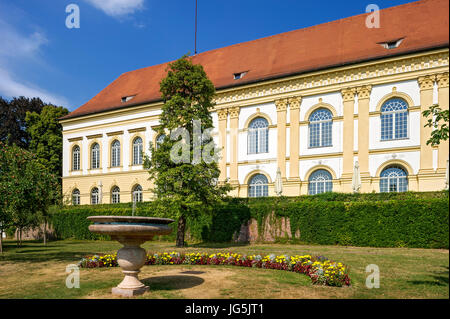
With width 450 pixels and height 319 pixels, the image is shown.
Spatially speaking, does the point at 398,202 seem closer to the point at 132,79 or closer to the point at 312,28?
the point at 312,28

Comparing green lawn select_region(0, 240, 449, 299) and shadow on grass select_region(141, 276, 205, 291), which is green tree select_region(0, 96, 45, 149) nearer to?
green lawn select_region(0, 240, 449, 299)

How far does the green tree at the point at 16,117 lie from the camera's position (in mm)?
45062

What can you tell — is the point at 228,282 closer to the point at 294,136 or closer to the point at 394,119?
the point at 394,119

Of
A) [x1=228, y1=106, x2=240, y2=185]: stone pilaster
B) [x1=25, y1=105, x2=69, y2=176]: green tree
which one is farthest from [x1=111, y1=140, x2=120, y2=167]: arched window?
[x1=228, y1=106, x2=240, y2=185]: stone pilaster

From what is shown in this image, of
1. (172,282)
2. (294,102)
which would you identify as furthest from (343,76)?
(172,282)

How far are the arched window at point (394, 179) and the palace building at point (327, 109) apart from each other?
0.06 meters

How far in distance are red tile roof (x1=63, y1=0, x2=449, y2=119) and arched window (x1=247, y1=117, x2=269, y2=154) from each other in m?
3.30

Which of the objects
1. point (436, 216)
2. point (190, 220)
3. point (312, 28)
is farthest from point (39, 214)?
point (312, 28)

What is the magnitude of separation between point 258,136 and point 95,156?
18140 millimetres

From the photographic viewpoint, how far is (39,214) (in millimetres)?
25719

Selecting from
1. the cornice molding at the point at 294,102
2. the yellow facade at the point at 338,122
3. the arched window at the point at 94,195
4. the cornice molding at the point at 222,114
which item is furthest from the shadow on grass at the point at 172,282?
the arched window at the point at 94,195

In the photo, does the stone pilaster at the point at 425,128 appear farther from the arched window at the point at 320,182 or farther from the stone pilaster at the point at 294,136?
the stone pilaster at the point at 294,136

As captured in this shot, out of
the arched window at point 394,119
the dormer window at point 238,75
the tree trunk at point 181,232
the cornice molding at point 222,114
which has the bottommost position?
the tree trunk at point 181,232

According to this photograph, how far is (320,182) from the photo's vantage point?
27.6m
